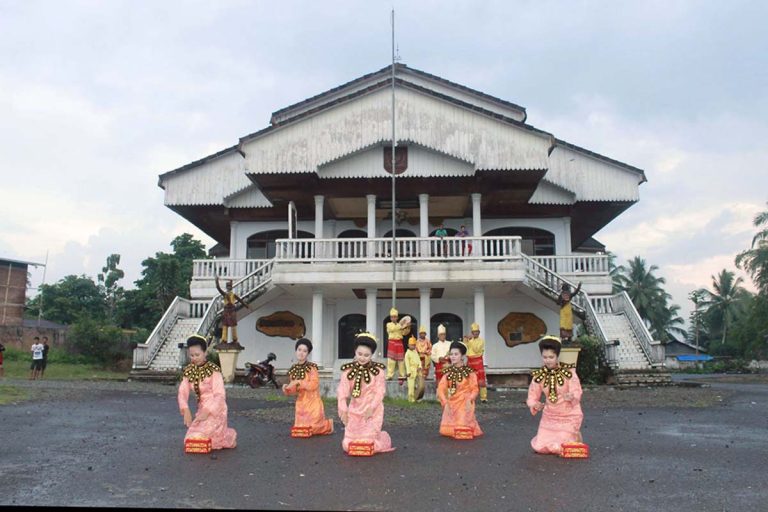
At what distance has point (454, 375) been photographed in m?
9.27

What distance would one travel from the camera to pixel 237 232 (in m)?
26.0

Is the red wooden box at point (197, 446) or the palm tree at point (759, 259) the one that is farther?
the palm tree at point (759, 259)

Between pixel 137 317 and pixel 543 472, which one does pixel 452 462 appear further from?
pixel 137 317

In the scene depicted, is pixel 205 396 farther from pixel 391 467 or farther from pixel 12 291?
pixel 12 291

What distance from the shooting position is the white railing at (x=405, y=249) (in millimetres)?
20875

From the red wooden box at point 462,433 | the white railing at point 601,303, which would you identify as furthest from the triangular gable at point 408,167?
the red wooden box at point 462,433

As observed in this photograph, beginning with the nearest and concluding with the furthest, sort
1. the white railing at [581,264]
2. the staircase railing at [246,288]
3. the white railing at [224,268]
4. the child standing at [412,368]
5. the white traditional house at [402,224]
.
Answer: the child standing at [412,368], the white traditional house at [402,224], the staircase railing at [246,288], the white railing at [581,264], the white railing at [224,268]

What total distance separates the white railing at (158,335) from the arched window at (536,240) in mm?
11916

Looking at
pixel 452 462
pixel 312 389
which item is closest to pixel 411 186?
pixel 312 389

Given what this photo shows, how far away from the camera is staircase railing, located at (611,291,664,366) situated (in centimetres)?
2000

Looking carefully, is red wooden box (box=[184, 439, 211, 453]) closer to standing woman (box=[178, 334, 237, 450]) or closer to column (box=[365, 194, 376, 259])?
standing woman (box=[178, 334, 237, 450])

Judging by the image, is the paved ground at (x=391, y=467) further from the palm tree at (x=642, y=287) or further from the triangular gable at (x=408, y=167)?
the palm tree at (x=642, y=287)

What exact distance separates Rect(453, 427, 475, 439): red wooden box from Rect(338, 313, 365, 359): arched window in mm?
15565

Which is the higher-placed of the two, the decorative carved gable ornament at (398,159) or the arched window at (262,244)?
the decorative carved gable ornament at (398,159)
